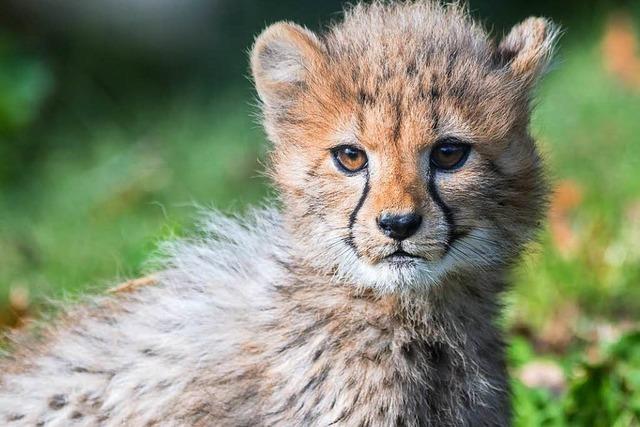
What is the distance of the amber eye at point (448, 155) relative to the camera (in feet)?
12.6

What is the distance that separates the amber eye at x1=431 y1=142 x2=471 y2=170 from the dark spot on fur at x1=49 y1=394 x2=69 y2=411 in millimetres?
1543

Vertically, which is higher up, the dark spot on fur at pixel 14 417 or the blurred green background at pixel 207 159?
the blurred green background at pixel 207 159

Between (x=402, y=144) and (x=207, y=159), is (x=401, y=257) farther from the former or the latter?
(x=207, y=159)

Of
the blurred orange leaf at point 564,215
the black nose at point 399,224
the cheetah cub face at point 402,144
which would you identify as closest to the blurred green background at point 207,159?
the blurred orange leaf at point 564,215

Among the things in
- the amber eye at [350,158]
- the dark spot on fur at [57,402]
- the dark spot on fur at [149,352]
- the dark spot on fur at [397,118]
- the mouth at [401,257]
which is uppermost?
the dark spot on fur at [397,118]

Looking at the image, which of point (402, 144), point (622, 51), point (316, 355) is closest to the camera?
point (402, 144)

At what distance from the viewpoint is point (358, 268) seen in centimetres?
391

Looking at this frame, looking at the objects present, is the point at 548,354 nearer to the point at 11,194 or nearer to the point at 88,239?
the point at 88,239

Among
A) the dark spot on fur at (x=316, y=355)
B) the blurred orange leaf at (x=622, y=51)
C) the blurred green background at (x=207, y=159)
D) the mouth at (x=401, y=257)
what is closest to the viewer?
the mouth at (x=401, y=257)

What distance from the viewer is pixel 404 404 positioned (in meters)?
3.93

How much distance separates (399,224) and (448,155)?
0.35 m

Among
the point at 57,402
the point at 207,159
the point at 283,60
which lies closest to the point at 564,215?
the point at 207,159

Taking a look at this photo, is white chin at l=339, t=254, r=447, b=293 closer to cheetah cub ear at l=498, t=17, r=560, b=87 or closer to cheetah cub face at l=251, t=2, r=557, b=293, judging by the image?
cheetah cub face at l=251, t=2, r=557, b=293

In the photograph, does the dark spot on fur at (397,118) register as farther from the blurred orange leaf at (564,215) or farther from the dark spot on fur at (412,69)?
the blurred orange leaf at (564,215)
